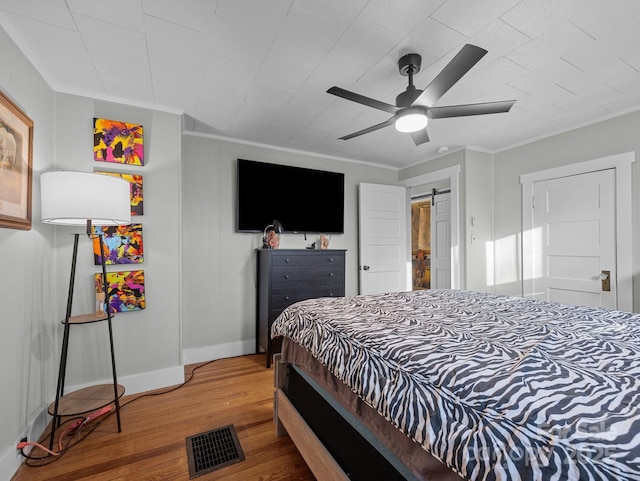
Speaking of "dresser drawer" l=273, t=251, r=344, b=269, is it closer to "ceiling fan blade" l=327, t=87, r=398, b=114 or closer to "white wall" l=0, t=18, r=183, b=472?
"white wall" l=0, t=18, r=183, b=472

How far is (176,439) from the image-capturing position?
6.26ft

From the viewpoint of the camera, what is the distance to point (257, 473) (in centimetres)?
161

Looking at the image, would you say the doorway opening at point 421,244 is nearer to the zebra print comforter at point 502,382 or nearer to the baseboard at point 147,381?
the baseboard at point 147,381

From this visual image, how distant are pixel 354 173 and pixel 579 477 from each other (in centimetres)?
Answer: 392

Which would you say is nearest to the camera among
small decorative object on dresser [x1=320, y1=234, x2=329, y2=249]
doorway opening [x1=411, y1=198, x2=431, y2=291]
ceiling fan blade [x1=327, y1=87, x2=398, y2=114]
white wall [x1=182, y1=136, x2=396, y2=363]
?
ceiling fan blade [x1=327, y1=87, x2=398, y2=114]

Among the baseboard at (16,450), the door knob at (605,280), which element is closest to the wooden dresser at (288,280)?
the baseboard at (16,450)

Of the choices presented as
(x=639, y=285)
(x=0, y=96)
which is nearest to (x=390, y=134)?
(x=639, y=285)

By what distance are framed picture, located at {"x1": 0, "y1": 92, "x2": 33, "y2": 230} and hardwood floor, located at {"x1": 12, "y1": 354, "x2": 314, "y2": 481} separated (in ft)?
4.51

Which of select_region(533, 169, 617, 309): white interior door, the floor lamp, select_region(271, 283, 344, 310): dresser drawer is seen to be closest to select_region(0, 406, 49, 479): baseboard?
the floor lamp

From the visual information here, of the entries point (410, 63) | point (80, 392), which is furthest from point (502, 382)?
point (80, 392)

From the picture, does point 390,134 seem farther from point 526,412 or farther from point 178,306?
point 526,412

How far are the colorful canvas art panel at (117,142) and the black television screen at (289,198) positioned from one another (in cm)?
103

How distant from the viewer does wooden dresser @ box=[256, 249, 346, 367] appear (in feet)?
10.2

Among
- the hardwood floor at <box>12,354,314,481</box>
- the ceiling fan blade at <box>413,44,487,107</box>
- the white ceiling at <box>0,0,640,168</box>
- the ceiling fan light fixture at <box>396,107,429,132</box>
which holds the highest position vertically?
the white ceiling at <box>0,0,640,168</box>
